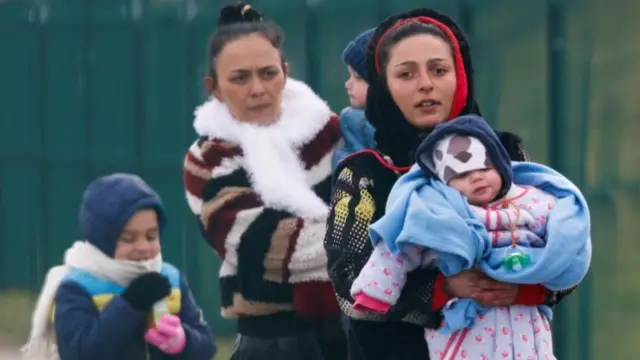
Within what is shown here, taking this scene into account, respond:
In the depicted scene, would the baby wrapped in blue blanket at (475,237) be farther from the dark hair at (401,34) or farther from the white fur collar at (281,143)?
the white fur collar at (281,143)

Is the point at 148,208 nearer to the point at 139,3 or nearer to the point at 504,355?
the point at 504,355

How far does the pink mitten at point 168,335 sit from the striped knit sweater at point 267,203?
0.77 ft

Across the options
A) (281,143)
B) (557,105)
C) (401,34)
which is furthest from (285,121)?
(557,105)

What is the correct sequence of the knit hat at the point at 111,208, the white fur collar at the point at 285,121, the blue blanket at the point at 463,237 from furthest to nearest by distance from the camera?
the knit hat at the point at 111,208, the white fur collar at the point at 285,121, the blue blanket at the point at 463,237

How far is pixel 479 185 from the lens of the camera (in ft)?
11.5

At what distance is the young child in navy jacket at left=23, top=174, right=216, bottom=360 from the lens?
16.4ft

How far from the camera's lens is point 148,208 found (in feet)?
17.1

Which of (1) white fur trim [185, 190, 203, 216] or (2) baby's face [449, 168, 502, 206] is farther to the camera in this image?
(1) white fur trim [185, 190, 203, 216]

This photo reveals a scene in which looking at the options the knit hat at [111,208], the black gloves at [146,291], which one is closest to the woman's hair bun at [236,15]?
the knit hat at [111,208]

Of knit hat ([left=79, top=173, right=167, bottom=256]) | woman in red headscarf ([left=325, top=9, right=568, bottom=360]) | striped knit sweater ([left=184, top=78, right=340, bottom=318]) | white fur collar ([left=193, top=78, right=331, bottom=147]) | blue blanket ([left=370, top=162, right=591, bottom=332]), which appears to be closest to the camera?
blue blanket ([left=370, top=162, right=591, bottom=332])

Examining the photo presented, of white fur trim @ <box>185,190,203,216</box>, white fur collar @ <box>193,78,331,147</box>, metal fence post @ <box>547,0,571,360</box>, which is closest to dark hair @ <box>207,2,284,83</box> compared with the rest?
white fur collar @ <box>193,78,331,147</box>

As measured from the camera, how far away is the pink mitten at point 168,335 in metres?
5.02

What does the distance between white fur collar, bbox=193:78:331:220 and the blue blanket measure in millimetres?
1115

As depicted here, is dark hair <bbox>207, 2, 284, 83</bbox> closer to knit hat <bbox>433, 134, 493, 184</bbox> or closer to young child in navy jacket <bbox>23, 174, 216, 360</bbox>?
young child in navy jacket <bbox>23, 174, 216, 360</bbox>
